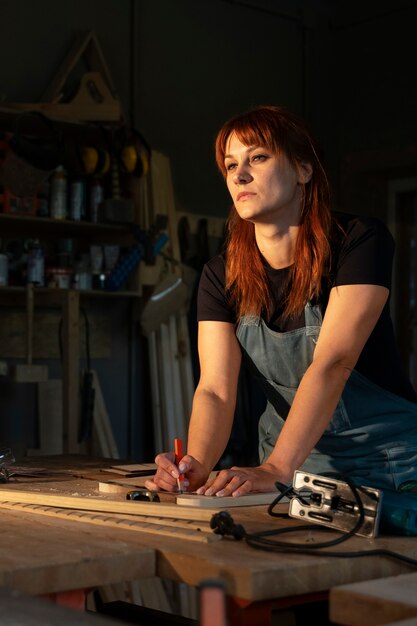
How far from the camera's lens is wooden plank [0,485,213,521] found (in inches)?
68.0

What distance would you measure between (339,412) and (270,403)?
280mm

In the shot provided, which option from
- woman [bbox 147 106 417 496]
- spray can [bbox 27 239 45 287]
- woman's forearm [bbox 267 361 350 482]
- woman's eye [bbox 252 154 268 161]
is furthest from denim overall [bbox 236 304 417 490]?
spray can [bbox 27 239 45 287]

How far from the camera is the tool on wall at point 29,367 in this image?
15.4ft

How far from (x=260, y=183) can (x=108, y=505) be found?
2.56 feet

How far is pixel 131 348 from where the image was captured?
5547 mm

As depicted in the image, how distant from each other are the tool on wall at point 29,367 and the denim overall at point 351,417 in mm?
2568

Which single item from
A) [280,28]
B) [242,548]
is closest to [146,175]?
[280,28]

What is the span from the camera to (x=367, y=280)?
2.11 metres

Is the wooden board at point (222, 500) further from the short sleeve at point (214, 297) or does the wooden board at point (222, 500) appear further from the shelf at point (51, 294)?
the shelf at point (51, 294)

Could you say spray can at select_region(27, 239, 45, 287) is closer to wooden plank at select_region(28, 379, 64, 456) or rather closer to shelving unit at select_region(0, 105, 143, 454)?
shelving unit at select_region(0, 105, 143, 454)

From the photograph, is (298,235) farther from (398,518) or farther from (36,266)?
(36,266)

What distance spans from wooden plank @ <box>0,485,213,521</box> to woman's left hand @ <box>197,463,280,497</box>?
17 centimetres

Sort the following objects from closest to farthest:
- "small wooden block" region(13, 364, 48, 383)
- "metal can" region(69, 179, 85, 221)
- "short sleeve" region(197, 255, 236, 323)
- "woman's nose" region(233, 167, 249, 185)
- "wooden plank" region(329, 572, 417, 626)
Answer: "wooden plank" region(329, 572, 417, 626) < "woman's nose" region(233, 167, 249, 185) < "short sleeve" region(197, 255, 236, 323) < "small wooden block" region(13, 364, 48, 383) < "metal can" region(69, 179, 85, 221)

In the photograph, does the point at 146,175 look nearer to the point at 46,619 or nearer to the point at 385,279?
the point at 385,279
